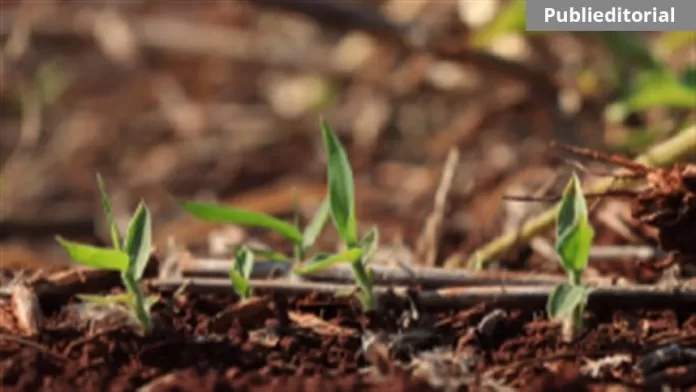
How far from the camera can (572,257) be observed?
1.34 m

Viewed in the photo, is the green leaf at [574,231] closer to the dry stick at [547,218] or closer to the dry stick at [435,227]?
the dry stick at [547,218]

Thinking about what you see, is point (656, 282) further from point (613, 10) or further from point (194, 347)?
point (613, 10)

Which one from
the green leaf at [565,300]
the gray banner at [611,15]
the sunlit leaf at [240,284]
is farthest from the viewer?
the gray banner at [611,15]

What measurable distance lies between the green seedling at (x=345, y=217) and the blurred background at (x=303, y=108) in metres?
0.42

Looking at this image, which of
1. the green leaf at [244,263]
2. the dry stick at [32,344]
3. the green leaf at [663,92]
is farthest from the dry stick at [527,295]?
the green leaf at [663,92]

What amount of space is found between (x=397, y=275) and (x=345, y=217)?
6.0 inches

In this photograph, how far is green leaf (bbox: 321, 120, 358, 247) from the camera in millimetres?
1393

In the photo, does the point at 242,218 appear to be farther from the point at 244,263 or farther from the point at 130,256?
the point at 130,256

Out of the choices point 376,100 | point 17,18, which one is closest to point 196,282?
point 376,100

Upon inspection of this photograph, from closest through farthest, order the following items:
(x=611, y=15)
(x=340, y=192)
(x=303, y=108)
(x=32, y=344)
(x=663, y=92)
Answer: (x=32, y=344) → (x=340, y=192) → (x=663, y=92) → (x=611, y=15) → (x=303, y=108)

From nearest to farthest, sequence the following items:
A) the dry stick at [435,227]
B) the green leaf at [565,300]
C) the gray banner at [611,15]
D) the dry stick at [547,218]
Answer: the green leaf at [565,300] → the dry stick at [547,218] → the dry stick at [435,227] → the gray banner at [611,15]

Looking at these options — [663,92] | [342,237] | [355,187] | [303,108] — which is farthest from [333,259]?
[303,108]

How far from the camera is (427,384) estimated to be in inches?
45.9

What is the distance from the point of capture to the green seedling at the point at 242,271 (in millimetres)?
1421
